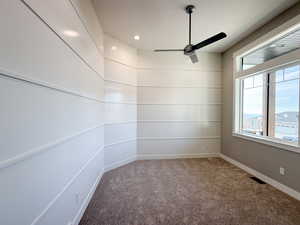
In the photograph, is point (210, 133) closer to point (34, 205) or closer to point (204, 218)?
point (204, 218)

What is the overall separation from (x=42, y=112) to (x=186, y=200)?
223 cm

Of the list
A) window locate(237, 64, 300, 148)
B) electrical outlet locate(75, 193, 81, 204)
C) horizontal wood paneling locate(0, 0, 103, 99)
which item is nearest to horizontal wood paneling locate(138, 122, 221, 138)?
window locate(237, 64, 300, 148)

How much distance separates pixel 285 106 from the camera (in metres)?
2.73

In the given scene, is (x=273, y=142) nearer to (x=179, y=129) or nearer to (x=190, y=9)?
(x=179, y=129)

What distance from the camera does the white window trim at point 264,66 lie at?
2436 mm

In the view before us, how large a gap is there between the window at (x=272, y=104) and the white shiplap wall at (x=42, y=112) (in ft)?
10.6

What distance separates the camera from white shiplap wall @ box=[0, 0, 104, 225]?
32.4 inches

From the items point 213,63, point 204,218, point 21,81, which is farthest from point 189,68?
point 21,81

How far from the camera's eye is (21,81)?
924 mm

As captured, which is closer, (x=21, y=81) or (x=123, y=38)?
(x=21, y=81)

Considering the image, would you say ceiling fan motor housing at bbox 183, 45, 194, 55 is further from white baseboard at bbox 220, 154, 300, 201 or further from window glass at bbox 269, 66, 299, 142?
white baseboard at bbox 220, 154, 300, 201

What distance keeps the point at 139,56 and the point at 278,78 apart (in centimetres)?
306

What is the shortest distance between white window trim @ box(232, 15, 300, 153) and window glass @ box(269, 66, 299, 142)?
15 centimetres

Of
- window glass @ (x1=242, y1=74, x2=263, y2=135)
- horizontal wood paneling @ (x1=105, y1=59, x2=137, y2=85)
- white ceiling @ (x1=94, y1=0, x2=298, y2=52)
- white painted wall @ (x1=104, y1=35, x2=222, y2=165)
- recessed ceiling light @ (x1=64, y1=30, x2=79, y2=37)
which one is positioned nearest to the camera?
recessed ceiling light @ (x1=64, y1=30, x2=79, y2=37)
